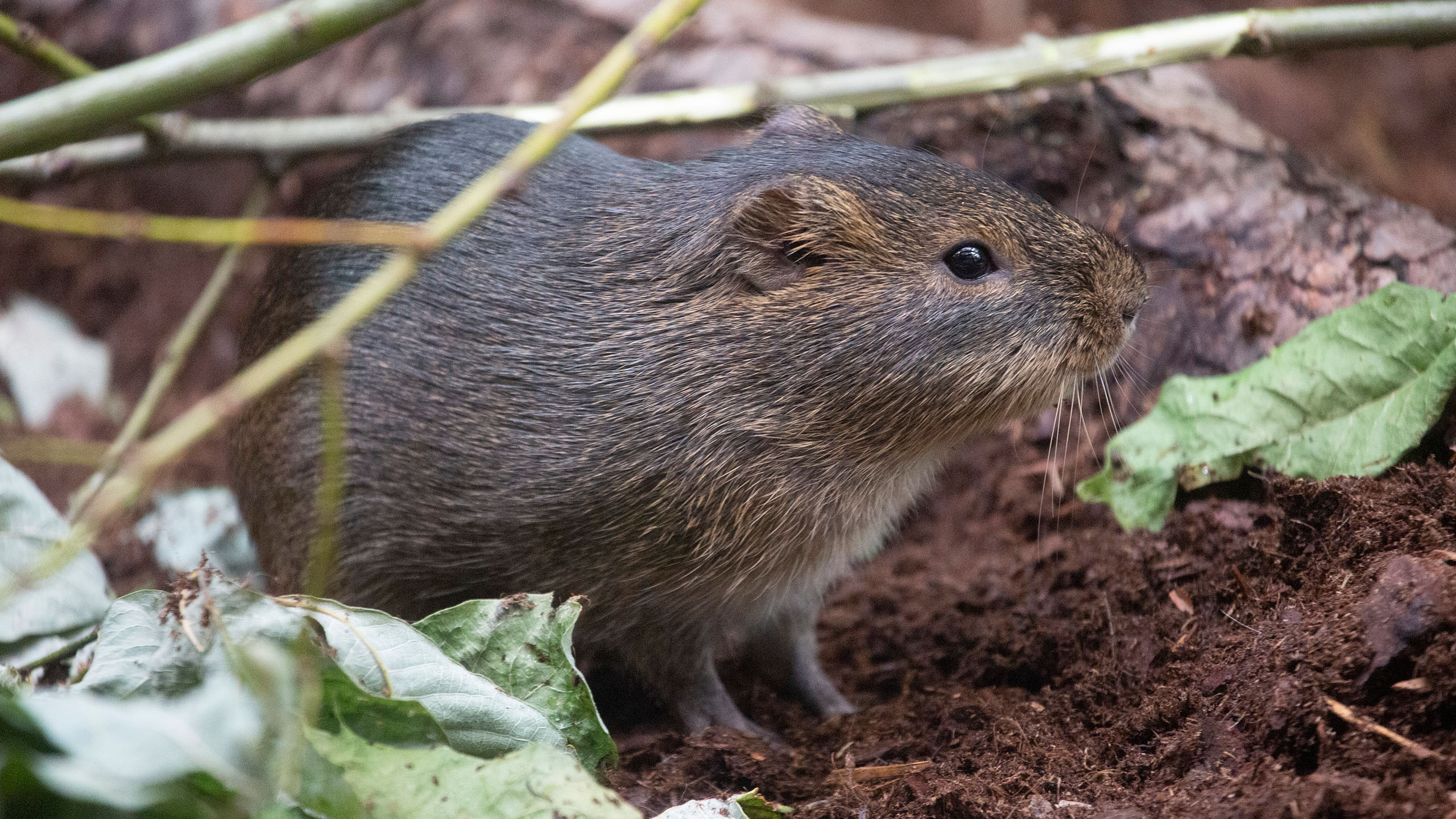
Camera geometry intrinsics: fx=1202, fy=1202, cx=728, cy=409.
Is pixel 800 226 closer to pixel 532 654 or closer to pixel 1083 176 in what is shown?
pixel 532 654

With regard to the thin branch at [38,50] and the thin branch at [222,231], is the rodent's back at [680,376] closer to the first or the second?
the thin branch at [38,50]

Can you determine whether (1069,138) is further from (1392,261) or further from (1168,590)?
(1168,590)

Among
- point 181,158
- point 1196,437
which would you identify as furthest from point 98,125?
point 1196,437

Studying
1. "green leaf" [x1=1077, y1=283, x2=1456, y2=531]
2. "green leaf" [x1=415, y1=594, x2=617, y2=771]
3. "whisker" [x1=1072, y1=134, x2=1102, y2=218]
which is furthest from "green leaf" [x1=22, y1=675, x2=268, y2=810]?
"whisker" [x1=1072, y1=134, x2=1102, y2=218]

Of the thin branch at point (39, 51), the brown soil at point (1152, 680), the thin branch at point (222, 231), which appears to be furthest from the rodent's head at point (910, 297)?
the thin branch at point (39, 51)

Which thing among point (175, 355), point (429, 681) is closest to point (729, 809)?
point (429, 681)
